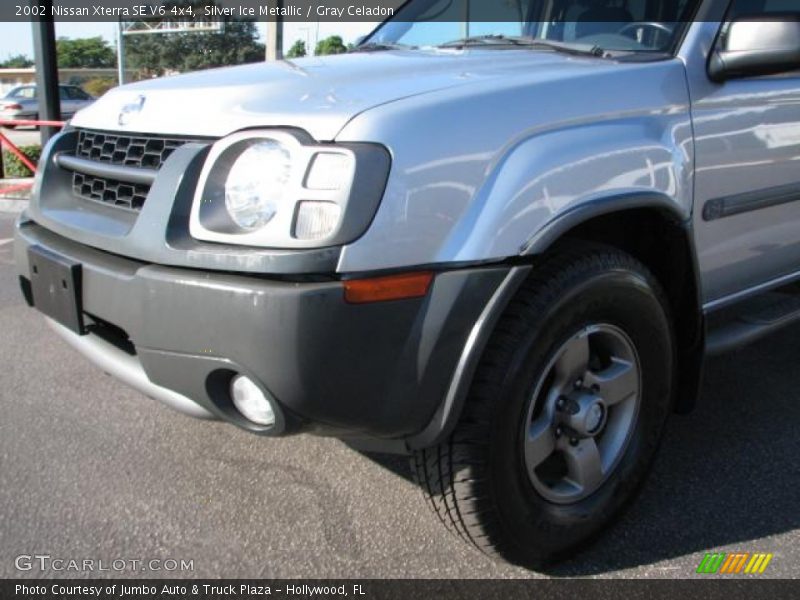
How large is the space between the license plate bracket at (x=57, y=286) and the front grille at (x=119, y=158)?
25cm

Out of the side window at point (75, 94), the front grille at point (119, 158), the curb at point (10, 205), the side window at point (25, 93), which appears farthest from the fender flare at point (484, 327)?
the side window at point (25, 93)

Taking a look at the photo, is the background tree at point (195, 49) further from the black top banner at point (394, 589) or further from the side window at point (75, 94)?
the black top banner at point (394, 589)

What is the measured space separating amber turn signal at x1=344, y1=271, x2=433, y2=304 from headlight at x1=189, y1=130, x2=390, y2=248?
112 millimetres

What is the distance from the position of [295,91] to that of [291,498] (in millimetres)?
1380

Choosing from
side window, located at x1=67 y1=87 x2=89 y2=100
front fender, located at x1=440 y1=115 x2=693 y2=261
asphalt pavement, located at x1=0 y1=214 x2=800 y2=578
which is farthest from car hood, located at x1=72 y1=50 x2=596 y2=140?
side window, located at x1=67 y1=87 x2=89 y2=100

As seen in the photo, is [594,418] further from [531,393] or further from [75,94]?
[75,94]

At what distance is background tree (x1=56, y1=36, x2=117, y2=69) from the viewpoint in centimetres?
5516

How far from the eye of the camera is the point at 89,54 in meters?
55.5

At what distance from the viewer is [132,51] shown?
46.2m

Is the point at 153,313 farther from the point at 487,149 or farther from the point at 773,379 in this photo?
the point at 773,379

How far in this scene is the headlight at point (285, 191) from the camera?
1787 millimetres

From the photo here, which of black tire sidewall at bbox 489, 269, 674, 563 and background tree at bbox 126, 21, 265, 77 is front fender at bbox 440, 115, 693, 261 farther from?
background tree at bbox 126, 21, 265, 77

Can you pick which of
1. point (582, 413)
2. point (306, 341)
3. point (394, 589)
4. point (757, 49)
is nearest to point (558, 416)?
point (582, 413)

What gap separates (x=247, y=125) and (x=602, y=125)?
101cm
